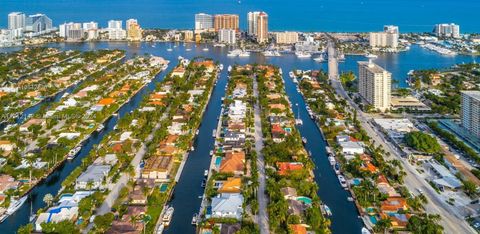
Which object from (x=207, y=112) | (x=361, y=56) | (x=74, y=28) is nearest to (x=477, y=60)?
(x=361, y=56)

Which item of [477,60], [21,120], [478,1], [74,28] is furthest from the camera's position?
[478,1]

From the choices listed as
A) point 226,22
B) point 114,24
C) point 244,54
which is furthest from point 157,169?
point 114,24

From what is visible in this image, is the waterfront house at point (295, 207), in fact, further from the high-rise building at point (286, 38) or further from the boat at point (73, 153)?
the high-rise building at point (286, 38)

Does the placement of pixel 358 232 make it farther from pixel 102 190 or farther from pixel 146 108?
pixel 146 108

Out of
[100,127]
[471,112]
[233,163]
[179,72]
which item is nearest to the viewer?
[233,163]

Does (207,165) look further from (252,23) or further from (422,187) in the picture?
(252,23)

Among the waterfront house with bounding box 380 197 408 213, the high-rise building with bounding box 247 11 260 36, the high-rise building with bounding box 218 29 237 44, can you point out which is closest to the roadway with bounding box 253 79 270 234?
the waterfront house with bounding box 380 197 408 213
